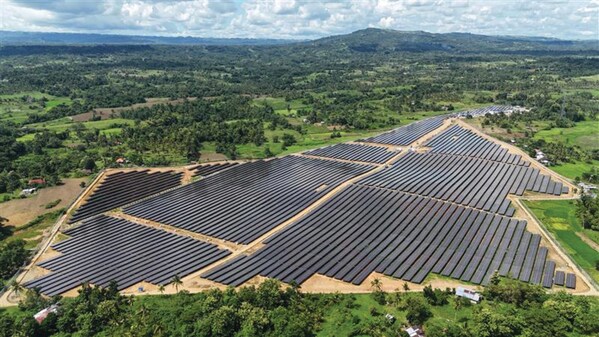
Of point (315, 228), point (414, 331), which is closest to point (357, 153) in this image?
point (315, 228)

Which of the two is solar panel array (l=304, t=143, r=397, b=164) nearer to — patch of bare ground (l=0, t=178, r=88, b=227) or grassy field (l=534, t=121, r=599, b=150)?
grassy field (l=534, t=121, r=599, b=150)

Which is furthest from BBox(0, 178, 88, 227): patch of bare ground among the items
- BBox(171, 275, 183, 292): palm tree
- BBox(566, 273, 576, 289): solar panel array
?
BBox(566, 273, 576, 289): solar panel array

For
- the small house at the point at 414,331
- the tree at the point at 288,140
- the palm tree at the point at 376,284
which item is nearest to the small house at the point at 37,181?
the tree at the point at 288,140

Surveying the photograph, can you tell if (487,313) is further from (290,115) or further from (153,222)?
(290,115)

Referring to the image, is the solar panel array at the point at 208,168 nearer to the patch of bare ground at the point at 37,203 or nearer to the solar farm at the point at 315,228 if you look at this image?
the solar farm at the point at 315,228

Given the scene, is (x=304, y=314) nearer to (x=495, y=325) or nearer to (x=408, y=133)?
(x=495, y=325)
